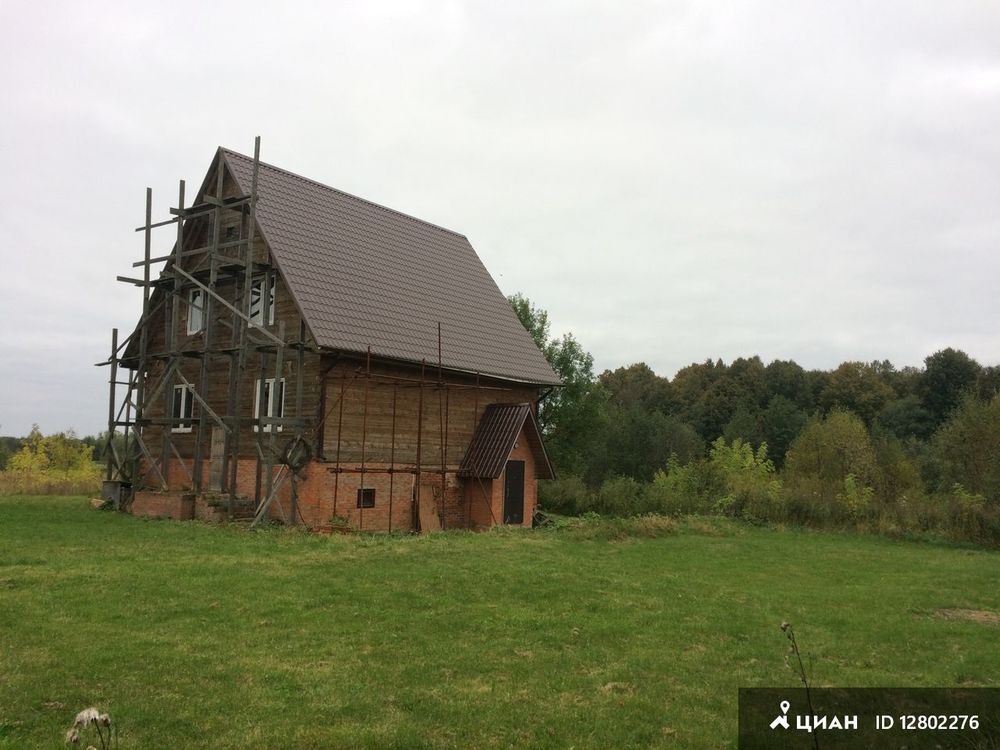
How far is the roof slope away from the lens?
2331 centimetres

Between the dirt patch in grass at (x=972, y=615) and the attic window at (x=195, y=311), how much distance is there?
72.8 feet

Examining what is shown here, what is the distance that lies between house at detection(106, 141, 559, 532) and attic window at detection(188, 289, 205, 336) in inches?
2.2

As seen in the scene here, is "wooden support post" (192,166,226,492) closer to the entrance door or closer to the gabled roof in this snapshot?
the gabled roof

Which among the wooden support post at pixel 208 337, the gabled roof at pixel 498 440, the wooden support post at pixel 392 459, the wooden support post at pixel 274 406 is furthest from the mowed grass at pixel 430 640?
the gabled roof at pixel 498 440

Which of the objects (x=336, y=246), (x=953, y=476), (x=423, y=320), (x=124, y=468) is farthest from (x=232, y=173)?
(x=953, y=476)

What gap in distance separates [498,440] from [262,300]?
27.9 feet

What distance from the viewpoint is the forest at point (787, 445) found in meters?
28.1

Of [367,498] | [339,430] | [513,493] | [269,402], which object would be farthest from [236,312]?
[513,493]

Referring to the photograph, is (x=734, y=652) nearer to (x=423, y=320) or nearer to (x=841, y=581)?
(x=841, y=581)

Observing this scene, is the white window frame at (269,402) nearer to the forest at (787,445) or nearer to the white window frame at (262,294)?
the white window frame at (262,294)

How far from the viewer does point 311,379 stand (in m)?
22.5

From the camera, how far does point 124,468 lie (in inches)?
1030

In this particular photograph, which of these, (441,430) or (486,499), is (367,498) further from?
(486,499)

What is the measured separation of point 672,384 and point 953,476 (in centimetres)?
5754
